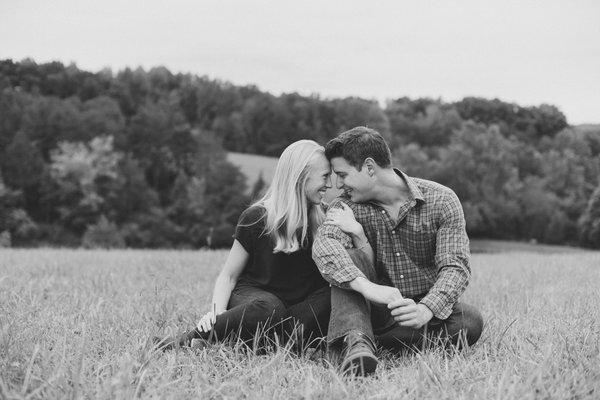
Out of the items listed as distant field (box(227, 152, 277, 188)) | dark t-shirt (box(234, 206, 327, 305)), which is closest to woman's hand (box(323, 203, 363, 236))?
dark t-shirt (box(234, 206, 327, 305))

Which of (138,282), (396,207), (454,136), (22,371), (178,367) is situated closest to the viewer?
(22,371)

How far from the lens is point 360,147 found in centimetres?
366

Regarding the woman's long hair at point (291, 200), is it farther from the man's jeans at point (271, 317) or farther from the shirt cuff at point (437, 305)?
the shirt cuff at point (437, 305)

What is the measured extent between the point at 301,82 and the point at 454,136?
1635 centimetres

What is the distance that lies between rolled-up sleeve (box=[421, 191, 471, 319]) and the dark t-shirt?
0.80m

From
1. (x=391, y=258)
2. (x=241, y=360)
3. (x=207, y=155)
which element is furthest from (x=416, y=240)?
(x=207, y=155)

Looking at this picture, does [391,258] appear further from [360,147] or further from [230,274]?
[230,274]

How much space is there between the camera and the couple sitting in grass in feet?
Result: 10.6

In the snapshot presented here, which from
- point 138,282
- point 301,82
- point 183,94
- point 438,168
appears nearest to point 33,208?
point 183,94

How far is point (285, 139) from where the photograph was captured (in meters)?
56.4

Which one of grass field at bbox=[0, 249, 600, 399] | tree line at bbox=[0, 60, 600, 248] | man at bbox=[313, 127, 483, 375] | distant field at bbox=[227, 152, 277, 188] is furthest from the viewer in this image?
distant field at bbox=[227, 152, 277, 188]

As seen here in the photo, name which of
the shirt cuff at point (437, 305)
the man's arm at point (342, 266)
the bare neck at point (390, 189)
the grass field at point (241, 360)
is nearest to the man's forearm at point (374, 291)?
the man's arm at point (342, 266)

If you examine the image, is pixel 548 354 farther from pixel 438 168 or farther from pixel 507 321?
pixel 438 168

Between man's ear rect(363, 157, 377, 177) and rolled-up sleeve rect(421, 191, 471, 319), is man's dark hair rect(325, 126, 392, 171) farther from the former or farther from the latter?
rolled-up sleeve rect(421, 191, 471, 319)
